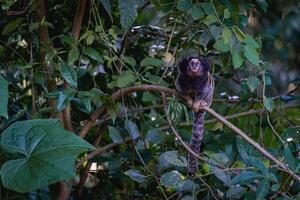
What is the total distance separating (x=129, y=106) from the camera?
1.98 m

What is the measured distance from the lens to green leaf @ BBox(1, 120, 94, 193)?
1.01 metres

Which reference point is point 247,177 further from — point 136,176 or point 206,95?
point 206,95

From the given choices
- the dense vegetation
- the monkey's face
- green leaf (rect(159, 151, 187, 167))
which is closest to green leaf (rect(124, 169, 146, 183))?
the dense vegetation

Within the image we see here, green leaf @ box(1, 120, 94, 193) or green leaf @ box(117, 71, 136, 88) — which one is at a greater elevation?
green leaf @ box(1, 120, 94, 193)

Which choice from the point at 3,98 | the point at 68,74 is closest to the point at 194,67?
the point at 68,74

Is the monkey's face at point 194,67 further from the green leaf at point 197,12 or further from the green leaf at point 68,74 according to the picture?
the green leaf at point 68,74

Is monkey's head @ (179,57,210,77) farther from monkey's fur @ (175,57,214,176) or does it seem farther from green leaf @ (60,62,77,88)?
green leaf @ (60,62,77,88)

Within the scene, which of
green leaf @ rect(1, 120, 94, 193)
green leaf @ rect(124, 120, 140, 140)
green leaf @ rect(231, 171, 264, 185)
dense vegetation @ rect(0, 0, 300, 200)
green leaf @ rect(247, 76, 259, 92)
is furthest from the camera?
green leaf @ rect(124, 120, 140, 140)

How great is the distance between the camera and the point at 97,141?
1923 mm

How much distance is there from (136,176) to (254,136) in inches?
20.4

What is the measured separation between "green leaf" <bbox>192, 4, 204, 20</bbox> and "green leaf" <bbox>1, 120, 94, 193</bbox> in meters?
0.56

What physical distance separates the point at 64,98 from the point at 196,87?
0.57 m

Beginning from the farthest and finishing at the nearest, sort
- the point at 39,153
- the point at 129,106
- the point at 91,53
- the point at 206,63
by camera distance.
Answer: the point at 129,106
the point at 206,63
the point at 91,53
the point at 39,153

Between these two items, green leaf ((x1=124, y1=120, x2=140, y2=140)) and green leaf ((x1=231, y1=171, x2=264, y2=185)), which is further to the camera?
green leaf ((x1=124, y1=120, x2=140, y2=140))
